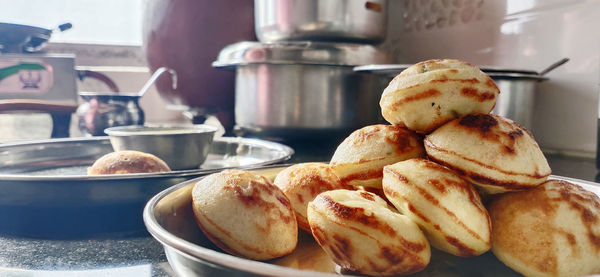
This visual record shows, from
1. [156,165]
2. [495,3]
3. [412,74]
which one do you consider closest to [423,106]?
[412,74]

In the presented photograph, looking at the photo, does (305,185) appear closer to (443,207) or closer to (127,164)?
(443,207)

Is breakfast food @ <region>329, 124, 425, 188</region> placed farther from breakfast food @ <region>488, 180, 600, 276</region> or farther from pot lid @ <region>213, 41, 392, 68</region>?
pot lid @ <region>213, 41, 392, 68</region>

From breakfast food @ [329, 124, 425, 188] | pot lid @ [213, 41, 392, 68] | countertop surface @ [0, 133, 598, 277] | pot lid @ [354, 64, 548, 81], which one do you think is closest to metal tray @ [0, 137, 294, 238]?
countertop surface @ [0, 133, 598, 277]

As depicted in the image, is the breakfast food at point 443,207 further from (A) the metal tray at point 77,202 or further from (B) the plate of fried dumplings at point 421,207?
(A) the metal tray at point 77,202

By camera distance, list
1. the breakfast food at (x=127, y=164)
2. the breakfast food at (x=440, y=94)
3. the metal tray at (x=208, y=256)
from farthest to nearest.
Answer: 1. the breakfast food at (x=127, y=164)
2. the breakfast food at (x=440, y=94)
3. the metal tray at (x=208, y=256)

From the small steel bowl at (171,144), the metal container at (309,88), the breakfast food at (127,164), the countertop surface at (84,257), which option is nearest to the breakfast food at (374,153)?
the countertop surface at (84,257)

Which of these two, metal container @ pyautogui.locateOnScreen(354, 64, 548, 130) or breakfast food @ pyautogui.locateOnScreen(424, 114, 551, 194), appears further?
metal container @ pyautogui.locateOnScreen(354, 64, 548, 130)

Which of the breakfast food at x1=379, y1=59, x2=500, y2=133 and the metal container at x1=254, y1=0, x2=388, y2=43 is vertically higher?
the metal container at x1=254, y1=0, x2=388, y2=43

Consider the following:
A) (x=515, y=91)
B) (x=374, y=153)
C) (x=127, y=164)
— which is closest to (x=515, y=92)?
(x=515, y=91)
